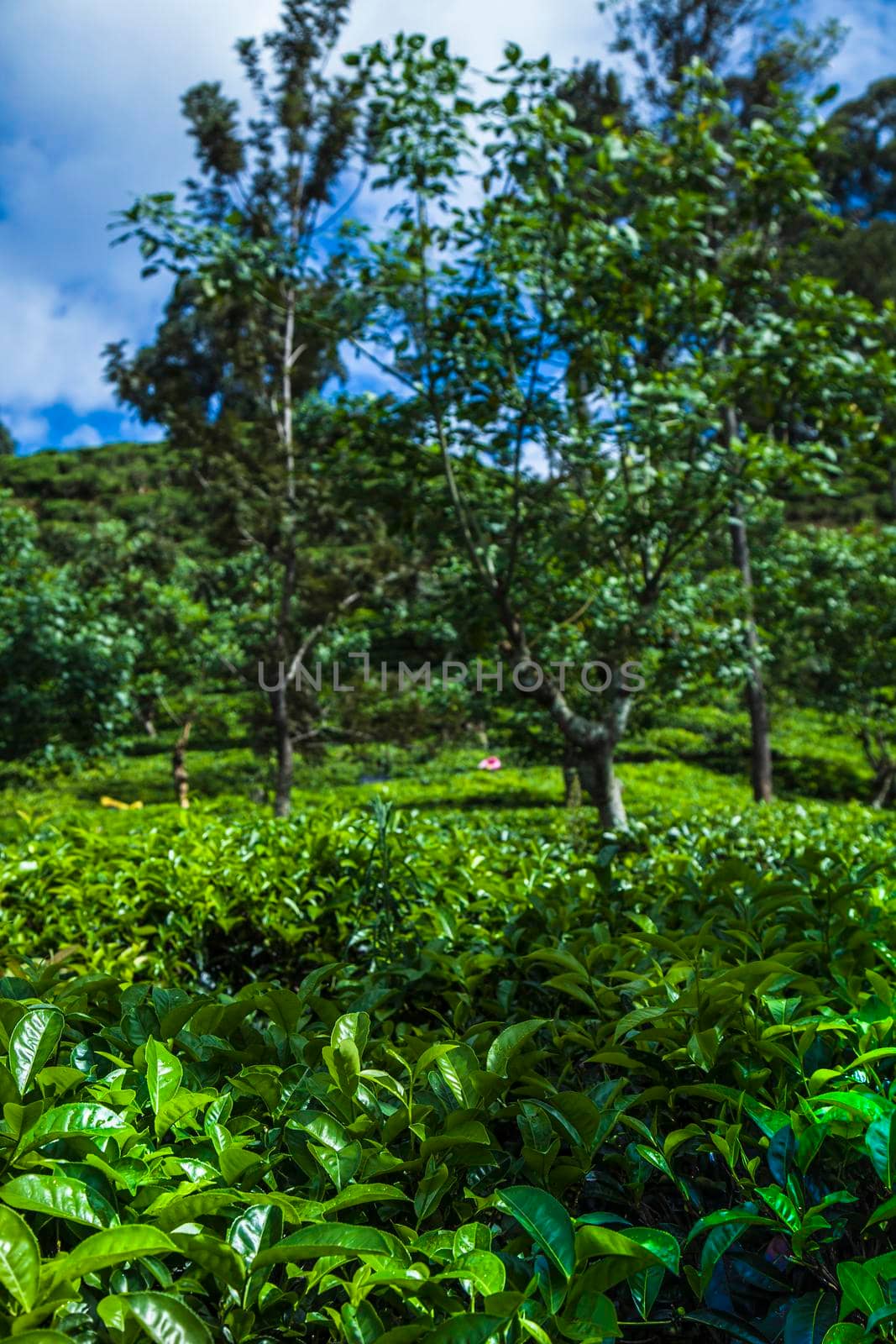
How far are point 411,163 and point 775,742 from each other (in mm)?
12621

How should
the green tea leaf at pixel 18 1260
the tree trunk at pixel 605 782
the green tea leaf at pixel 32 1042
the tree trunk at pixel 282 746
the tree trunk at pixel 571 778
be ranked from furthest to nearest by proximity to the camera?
the tree trunk at pixel 282 746 < the tree trunk at pixel 571 778 < the tree trunk at pixel 605 782 < the green tea leaf at pixel 32 1042 < the green tea leaf at pixel 18 1260

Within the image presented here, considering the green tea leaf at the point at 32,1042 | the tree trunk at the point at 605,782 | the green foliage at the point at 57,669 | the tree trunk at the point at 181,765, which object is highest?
the green foliage at the point at 57,669

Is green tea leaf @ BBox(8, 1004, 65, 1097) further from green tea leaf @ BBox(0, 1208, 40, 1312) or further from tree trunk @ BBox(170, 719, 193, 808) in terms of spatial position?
tree trunk @ BBox(170, 719, 193, 808)

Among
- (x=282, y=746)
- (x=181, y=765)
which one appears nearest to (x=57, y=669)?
(x=282, y=746)

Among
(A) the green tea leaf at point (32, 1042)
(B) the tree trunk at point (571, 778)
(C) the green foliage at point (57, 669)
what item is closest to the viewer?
(A) the green tea leaf at point (32, 1042)

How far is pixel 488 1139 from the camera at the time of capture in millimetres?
983

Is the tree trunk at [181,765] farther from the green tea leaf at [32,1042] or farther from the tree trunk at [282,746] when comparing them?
the green tea leaf at [32,1042]

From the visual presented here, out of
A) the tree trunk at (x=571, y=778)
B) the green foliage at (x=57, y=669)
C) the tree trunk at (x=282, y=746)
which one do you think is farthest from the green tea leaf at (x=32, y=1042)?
the tree trunk at (x=282, y=746)

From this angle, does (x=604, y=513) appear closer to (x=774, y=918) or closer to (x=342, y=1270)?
(x=774, y=918)

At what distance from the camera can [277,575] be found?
11734mm

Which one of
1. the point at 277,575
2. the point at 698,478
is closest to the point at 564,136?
the point at 698,478

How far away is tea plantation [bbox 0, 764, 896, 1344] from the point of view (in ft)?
2.58

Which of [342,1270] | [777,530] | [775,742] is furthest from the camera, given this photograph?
[775,742]

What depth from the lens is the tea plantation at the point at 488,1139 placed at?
787 mm
